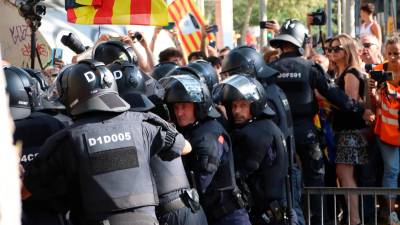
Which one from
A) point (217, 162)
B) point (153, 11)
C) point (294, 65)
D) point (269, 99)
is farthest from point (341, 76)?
point (217, 162)

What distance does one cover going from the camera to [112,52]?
707 cm

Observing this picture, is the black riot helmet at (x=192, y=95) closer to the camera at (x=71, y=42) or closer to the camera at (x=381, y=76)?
the camera at (x=71, y=42)

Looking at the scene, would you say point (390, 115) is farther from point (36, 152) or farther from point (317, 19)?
point (36, 152)

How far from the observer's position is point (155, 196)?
4879mm

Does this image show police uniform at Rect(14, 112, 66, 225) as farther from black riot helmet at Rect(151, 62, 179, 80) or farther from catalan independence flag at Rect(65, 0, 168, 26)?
black riot helmet at Rect(151, 62, 179, 80)

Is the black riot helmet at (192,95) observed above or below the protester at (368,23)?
below

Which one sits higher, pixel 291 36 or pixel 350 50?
pixel 291 36

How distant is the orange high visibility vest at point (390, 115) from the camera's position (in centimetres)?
880

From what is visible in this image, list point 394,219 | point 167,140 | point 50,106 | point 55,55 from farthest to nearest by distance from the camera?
point 55,55 < point 394,219 < point 50,106 < point 167,140

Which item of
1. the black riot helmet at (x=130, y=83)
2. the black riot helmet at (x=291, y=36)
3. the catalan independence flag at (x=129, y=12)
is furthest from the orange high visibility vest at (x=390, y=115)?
the black riot helmet at (x=130, y=83)

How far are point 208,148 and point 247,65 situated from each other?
2115mm

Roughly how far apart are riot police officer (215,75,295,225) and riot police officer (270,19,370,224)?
183cm

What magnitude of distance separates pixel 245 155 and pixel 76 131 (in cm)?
232

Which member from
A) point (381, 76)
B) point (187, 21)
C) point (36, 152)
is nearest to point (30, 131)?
point (36, 152)
